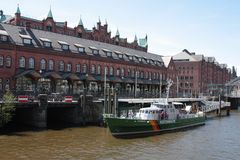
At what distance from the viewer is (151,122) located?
151 feet

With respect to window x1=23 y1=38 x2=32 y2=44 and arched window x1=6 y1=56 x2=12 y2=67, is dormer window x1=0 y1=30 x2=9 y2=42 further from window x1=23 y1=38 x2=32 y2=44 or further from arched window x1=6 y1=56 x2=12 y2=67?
window x1=23 y1=38 x2=32 y2=44

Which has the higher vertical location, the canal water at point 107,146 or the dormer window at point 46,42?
the dormer window at point 46,42

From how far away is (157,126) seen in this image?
4709 centimetres

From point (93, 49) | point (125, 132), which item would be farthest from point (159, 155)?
point (93, 49)

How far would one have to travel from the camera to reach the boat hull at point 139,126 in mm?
42656

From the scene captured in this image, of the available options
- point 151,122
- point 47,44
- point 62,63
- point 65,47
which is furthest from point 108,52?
point 151,122

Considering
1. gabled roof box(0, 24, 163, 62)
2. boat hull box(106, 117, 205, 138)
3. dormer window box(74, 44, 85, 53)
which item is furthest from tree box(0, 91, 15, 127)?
dormer window box(74, 44, 85, 53)

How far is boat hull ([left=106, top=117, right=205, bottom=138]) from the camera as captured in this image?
42656mm

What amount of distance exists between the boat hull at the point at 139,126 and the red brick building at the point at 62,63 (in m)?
15.8

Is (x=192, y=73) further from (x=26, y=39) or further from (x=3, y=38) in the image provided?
(x=3, y=38)

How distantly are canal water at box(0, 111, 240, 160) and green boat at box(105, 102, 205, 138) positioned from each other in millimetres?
1231

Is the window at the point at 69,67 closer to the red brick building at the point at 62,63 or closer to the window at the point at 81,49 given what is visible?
the red brick building at the point at 62,63

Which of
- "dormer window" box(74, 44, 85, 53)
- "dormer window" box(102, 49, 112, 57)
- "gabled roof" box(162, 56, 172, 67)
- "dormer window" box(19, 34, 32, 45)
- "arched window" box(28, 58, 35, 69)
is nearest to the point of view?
"dormer window" box(19, 34, 32, 45)

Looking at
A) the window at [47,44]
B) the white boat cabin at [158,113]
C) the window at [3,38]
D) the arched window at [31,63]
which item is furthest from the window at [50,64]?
the white boat cabin at [158,113]
